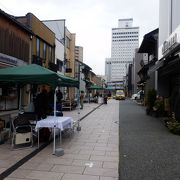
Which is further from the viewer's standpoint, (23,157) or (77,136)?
(77,136)

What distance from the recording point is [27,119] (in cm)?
915

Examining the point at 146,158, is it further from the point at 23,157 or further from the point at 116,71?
the point at 116,71

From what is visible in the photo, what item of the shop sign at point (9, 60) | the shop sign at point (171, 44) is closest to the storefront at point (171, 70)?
the shop sign at point (171, 44)

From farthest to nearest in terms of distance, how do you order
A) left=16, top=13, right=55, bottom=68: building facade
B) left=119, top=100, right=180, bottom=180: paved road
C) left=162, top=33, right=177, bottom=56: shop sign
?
left=16, top=13, right=55, bottom=68: building facade, left=162, top=33, right=177, bottom=56: shop sign, left=119, top=100, right=180, bottom=180: paved road

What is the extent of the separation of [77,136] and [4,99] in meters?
7.56

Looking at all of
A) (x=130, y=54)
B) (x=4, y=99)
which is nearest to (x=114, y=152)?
(x=4, y=99)

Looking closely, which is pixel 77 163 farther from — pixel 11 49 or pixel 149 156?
pixel 11 49

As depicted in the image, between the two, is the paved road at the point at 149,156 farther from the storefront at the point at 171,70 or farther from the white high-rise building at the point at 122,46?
the white high-rise building at the point at 122,46

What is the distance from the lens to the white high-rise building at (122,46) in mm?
137000

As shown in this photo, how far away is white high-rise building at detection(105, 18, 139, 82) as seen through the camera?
449 ft

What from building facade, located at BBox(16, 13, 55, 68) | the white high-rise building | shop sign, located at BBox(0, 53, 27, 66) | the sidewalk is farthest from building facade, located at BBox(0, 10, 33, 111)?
the white high-rise building

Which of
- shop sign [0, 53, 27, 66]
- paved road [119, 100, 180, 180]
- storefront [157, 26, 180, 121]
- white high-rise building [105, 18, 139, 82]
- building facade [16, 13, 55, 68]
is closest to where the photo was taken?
paved road [119, 100, 180, 180]

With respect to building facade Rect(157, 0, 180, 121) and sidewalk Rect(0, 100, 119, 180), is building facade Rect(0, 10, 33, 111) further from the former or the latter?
building facade Rect(157, 0, 180, 121)

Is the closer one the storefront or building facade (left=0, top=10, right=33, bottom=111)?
the storefront
